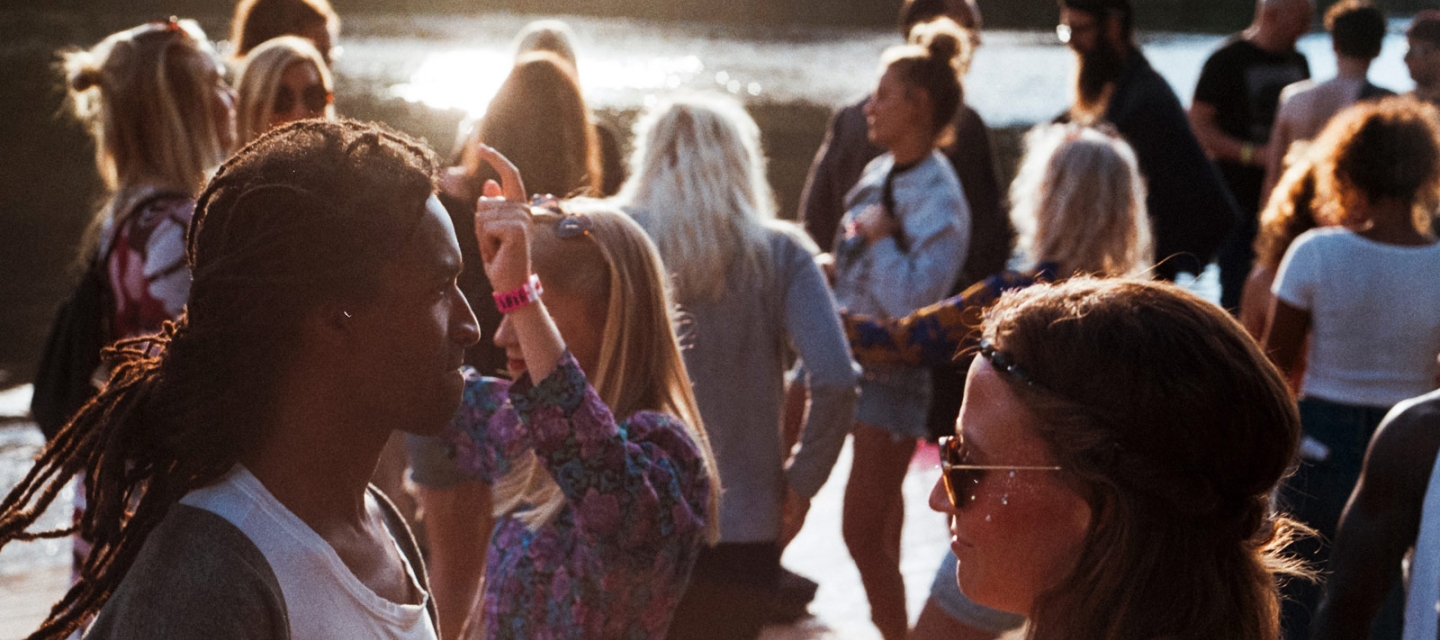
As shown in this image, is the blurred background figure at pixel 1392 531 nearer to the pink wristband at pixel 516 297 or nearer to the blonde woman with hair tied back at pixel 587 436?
the blonde woman with hair tied back at pixel 587 436

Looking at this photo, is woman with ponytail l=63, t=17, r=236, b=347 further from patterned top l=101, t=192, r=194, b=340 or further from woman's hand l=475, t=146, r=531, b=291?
woman's hand l=475, t=146, r=531, b=291

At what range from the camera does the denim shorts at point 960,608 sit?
2615 mm

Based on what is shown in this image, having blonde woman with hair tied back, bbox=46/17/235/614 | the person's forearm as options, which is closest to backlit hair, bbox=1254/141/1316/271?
the person's forearm

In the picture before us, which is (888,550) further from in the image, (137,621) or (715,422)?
(137,621)

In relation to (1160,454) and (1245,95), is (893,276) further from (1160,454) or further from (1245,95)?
(1245,95)

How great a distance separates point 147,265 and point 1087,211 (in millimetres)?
2531

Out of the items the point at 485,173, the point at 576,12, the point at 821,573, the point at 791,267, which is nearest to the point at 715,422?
the point at 791,267

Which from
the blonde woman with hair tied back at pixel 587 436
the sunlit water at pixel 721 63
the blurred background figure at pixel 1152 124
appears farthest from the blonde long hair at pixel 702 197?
the sunlit water at pixel 721 63

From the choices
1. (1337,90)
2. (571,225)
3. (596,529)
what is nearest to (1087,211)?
(571,225)

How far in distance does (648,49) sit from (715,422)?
106 ft

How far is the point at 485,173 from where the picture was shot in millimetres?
3783

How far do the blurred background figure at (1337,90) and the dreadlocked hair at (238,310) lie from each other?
597cm

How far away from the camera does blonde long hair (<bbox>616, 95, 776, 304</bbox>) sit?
3729 mm

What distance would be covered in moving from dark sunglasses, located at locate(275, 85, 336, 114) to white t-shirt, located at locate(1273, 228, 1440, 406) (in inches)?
111
